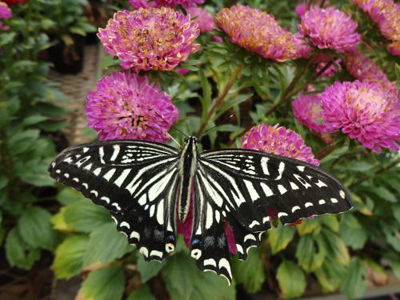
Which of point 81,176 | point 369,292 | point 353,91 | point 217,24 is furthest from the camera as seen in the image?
point 369,292

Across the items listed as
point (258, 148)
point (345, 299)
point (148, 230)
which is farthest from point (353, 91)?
point (345, 299)

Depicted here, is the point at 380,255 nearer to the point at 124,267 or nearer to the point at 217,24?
the point at 124,267

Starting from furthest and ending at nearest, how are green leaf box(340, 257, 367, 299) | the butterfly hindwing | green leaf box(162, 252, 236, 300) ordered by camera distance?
green leaf box(340, 257, 367, 299), green leaf box(162, 252, 236, 300), the butterfly hindwing

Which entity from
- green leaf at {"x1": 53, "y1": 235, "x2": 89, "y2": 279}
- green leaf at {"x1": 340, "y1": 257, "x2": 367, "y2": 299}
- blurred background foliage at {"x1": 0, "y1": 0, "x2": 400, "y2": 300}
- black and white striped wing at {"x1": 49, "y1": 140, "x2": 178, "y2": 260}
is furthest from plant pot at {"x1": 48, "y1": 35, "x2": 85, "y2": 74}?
green leaf at {"x1": 340, "y1": 257, "x2": 367, "y2": 299}

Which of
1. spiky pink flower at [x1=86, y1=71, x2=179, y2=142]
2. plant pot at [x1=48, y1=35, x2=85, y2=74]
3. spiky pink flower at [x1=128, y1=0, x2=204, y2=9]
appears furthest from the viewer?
plant pot at [x1=48, y1=35, x2=85, y2=74]

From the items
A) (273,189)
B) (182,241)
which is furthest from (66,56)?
(273,189)

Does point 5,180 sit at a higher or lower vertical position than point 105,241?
lower

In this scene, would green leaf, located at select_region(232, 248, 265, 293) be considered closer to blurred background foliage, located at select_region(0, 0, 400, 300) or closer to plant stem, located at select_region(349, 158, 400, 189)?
blurred background foliage, located at select_region(0, 0, 400, 300)
